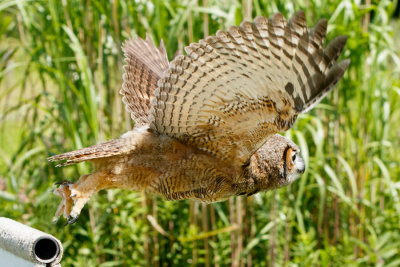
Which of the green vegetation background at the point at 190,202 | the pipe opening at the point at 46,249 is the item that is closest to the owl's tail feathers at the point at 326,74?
the pipe opening at the point at 46,249

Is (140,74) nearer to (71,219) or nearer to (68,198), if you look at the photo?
(68,198)

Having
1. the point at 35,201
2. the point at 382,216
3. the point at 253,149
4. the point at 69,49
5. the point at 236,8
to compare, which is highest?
the point at 236,8

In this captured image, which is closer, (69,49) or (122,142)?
(122,142)

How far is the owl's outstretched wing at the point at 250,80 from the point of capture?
2.19 metres

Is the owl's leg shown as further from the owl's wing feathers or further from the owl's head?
the owl's head

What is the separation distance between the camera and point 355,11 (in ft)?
13.2

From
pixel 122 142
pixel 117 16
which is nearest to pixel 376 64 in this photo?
pixel 117 16

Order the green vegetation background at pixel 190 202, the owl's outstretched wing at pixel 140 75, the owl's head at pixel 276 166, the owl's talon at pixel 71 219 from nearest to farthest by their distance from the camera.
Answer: the owl's talon at pixel 71 219
the owl's head at pixel 276 166
the owl's outstretched wing at pixel 140 75
the green vegetation background at pixel 190 202

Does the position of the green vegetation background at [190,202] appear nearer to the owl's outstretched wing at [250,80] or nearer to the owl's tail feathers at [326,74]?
the owl's outstretched wing at [250,80]

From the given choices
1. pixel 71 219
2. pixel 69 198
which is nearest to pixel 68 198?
pixel 69 198

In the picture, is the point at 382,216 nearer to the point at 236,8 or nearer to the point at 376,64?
the point at 376,64

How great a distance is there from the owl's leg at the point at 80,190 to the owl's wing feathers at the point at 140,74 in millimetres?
478

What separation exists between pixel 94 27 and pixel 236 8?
933 mm

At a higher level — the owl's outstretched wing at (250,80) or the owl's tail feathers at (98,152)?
the owl's outstretched wing at (250,80)
